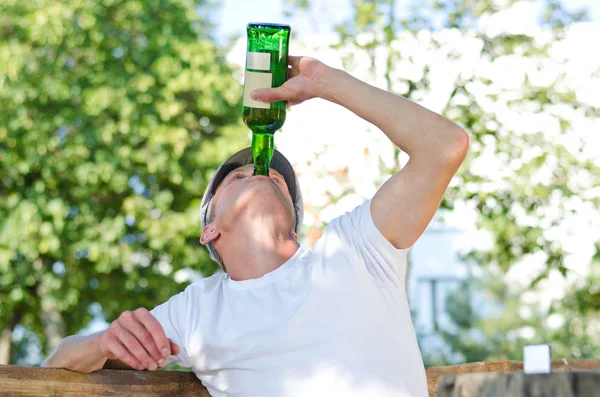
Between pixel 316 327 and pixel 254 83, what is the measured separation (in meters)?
0.69

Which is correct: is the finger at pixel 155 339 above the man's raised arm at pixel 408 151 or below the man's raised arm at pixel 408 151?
below

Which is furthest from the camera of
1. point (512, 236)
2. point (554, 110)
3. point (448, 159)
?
point (512, 236)

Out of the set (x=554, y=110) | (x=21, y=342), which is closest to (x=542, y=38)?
(x=554, y=110)

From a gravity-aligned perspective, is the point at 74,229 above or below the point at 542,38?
below

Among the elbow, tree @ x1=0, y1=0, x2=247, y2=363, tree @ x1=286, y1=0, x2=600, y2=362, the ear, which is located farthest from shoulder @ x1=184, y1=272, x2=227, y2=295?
tree @ x1=0, y1=0, x2=247, y2=363

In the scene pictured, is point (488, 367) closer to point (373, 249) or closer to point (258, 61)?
point (373, 249)

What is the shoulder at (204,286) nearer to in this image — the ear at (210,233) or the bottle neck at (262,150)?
the ear at (210,233)

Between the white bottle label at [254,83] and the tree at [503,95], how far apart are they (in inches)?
172

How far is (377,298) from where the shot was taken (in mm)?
1991

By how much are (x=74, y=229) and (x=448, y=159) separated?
9.54 meters

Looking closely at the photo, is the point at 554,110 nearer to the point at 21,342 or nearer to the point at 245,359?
the point at 245,359

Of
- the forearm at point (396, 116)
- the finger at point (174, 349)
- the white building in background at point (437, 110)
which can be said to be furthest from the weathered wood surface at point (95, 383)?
the white building in background at point (437, 110)

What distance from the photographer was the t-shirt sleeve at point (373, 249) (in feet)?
6.61

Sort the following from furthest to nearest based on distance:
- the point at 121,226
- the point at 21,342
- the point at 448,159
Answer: the point at 21,342, the point at 121,226, the point at 448,159
